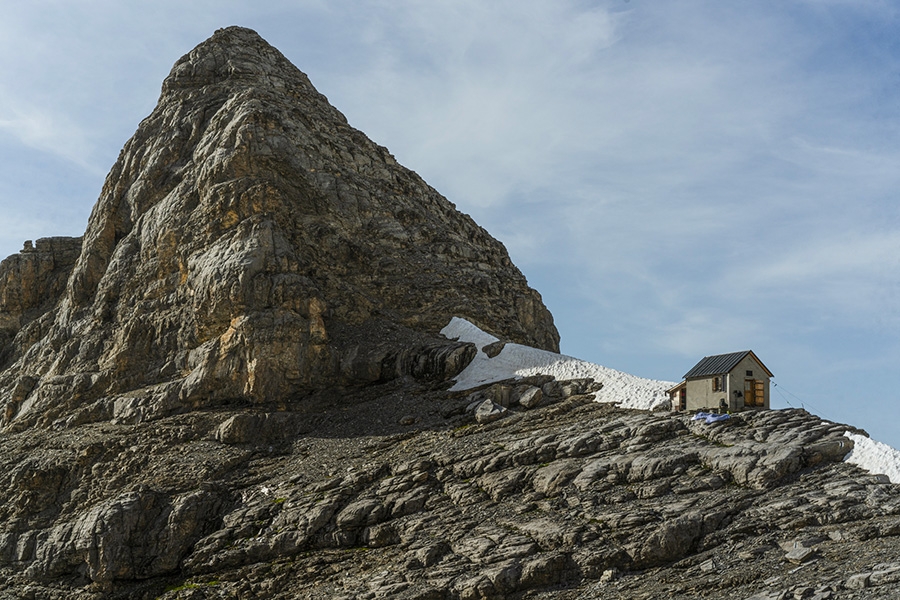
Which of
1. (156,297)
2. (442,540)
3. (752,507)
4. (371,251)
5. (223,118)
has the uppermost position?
(223,118)

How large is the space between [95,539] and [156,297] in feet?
85.5

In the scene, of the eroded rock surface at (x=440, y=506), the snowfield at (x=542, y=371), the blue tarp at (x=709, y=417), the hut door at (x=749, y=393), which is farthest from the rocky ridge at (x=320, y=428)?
the hut door at (x=749, y=393)

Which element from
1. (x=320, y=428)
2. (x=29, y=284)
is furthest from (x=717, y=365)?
(x=29, y=284)

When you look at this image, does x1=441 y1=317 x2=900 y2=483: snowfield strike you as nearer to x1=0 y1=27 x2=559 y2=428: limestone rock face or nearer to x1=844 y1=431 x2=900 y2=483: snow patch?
x1=0 y1=27 x2=559 y2=428: limestone rock face

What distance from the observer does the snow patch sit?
1356 inches

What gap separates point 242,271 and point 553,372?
24.0 meters

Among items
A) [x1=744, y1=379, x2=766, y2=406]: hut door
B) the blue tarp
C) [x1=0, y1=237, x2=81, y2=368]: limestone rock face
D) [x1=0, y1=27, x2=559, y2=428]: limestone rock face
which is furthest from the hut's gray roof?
[x1=0, y1=237, x2=81, y2=368]: limestone rock face

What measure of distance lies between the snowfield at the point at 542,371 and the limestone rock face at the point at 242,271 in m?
2.14

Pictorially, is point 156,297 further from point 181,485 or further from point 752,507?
point 752,507

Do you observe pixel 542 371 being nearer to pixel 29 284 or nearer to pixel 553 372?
pixel 553 372

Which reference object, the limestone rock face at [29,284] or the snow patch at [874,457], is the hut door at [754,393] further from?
the limestone rock face at [29,284]

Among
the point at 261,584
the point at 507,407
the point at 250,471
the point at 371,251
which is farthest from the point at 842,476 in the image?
the point at 371,251

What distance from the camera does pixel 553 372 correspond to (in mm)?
55312

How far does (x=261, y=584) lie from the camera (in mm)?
38938
